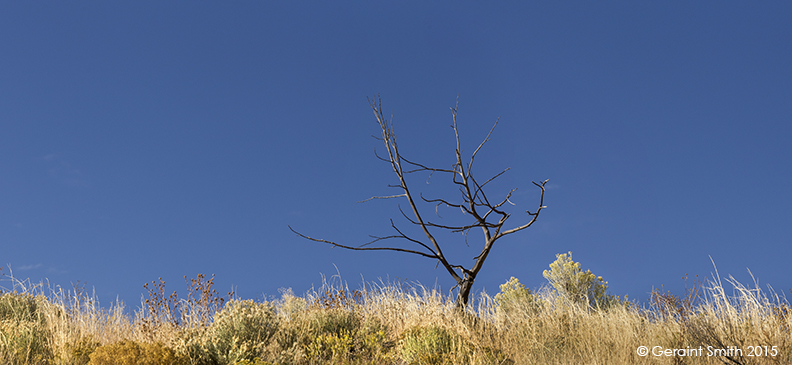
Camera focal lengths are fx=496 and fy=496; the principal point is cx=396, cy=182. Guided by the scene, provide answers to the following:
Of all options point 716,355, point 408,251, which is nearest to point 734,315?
point 716,355

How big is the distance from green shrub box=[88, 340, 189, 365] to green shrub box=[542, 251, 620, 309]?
9332 mm

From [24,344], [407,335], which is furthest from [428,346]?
[24,344]

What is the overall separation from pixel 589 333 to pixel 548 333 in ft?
1.79

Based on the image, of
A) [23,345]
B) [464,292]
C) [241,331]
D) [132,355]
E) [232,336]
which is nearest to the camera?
[132,355]

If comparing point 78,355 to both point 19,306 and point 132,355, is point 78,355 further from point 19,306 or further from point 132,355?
point 19,306

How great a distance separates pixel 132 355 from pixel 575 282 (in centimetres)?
1000

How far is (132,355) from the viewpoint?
176 inches

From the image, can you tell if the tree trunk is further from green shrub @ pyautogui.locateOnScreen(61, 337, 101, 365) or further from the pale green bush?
green shrub @ pyautogui.locateOnScreen(61, 337, 101, 365)

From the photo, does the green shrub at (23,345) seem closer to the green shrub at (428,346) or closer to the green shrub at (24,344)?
the green shrub at (24,344)

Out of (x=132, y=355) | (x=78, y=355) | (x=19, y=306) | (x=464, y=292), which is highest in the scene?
(x=19, y=306)

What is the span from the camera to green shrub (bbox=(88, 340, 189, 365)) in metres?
4.43

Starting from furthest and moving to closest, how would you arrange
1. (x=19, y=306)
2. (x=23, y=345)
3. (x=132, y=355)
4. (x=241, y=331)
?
(x=19, y=306), (x=23, y=345), (x=241, y=331), (x=132, y=355)

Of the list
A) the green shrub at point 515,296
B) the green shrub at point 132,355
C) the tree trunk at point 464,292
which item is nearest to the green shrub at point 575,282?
the green shrub at point 515,296

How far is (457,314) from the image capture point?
7277 mm
